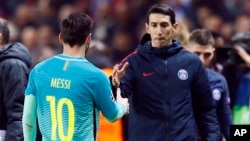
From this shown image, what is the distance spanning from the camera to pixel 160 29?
24.5 feet

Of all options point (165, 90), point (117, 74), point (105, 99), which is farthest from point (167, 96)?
point (105, 99)

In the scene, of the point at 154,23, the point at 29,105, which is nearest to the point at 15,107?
the point at 29,105

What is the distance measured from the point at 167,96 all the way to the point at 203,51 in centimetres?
147

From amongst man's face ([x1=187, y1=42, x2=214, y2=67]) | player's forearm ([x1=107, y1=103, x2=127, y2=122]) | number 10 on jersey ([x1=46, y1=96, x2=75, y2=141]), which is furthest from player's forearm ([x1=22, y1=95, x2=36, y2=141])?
man's face ([x1=187, y1=42, x2=214, y2=67])

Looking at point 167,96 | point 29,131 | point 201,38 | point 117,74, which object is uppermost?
point 201,38

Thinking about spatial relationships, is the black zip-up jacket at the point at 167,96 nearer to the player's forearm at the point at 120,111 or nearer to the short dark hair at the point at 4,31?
the player's forearm at the point at 120,111

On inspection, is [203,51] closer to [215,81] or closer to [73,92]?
[215,81]

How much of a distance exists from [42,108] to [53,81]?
0.20 metres

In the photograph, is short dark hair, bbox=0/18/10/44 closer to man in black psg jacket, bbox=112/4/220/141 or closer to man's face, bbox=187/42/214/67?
man in black psg jacket, bbox=112/4/220/141

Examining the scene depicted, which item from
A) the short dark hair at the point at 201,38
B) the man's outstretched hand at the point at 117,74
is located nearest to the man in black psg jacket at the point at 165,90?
the man's outstretched hand at the point at 117,74

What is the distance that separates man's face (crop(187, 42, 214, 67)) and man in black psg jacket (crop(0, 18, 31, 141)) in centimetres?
187

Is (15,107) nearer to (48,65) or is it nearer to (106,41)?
(48,65)

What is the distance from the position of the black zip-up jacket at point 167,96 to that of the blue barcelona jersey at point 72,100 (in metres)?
0.86

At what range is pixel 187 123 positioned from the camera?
289 inches
